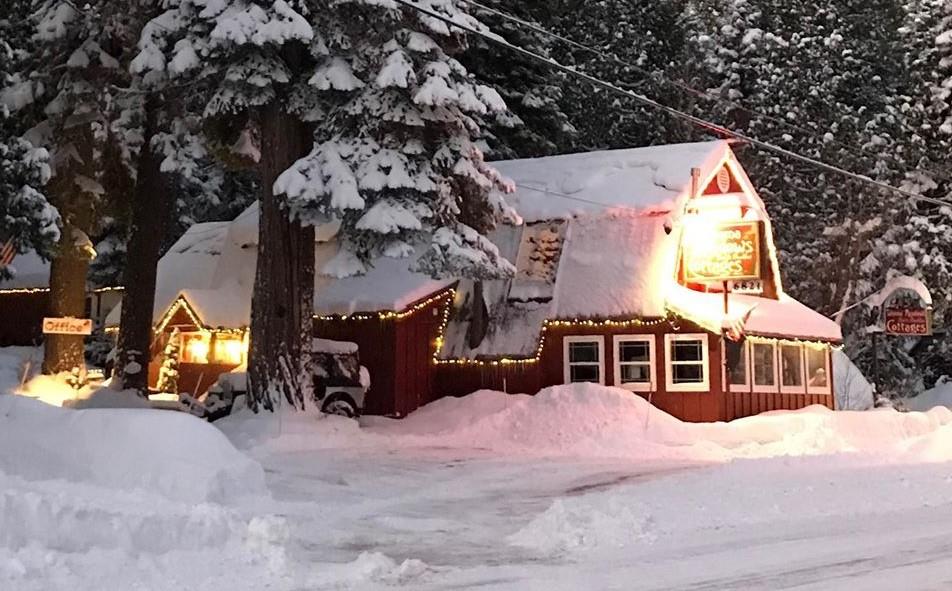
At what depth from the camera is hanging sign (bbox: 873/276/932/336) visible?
30891 millimetres

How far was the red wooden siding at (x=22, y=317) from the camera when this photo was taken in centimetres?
3738

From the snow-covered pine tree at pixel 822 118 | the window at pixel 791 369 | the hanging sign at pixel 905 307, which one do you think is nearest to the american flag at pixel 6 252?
the window at pixel 791 369

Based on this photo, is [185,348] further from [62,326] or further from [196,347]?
[62,326]

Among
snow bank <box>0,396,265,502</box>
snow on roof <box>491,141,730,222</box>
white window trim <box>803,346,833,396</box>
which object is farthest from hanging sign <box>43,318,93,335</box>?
white window trim <box>803,346,833,396</box>

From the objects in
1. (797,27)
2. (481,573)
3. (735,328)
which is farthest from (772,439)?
(797,27)

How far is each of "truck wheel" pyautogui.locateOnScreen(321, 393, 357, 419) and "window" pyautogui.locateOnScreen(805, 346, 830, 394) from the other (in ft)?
40.2

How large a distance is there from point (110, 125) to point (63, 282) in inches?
173

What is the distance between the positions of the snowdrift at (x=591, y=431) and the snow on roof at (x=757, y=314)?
8.02ft

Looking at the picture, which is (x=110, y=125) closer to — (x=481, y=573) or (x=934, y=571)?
(x=481, y=573)

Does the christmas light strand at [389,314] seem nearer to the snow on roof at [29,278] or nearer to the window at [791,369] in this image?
the window at [791,369]

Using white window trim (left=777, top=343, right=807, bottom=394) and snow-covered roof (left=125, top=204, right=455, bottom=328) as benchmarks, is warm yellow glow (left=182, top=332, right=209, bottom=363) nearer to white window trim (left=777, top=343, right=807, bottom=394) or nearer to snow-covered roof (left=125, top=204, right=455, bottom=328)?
snow-covered roof (left=125, top=204, right=455, bottom=328)

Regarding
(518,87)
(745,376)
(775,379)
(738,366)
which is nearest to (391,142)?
(738,366)

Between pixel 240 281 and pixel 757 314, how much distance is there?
1395cm

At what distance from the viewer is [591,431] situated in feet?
64.7
